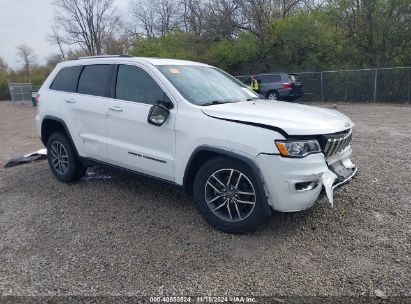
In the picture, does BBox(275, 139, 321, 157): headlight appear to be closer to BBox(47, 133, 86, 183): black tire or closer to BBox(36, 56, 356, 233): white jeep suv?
BBox(36, 56, 356, 233): white jeep suv

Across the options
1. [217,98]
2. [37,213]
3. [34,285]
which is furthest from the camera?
[37,213]

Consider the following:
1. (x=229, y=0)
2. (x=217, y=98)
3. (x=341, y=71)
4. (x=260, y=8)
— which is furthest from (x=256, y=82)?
(x=217, y=98)

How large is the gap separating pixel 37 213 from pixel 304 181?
326cm

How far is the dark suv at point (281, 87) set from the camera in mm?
17875

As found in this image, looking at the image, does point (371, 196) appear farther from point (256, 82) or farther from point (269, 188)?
point (256, 82)

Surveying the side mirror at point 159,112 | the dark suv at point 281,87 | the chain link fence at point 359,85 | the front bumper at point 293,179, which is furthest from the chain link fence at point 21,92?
the front bumper at point 293,179

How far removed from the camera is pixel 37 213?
4.38 meters

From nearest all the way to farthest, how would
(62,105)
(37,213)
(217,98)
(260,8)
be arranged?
1. (217,98)
2. (37,213)
3. (62,105)
4. (260,8)

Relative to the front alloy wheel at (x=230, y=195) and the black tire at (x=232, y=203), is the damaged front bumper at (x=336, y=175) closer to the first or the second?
the black tire at (x=232, y=203)

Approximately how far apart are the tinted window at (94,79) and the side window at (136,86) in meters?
0.27

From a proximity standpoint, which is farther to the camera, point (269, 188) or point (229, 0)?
point (229, 0)

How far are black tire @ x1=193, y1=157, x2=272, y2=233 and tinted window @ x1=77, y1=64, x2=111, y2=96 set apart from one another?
1919mm

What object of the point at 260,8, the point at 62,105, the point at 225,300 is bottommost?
the point at 225,300

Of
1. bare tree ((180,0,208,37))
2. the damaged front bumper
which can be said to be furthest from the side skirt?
bare tree ((180,0,208,37))
